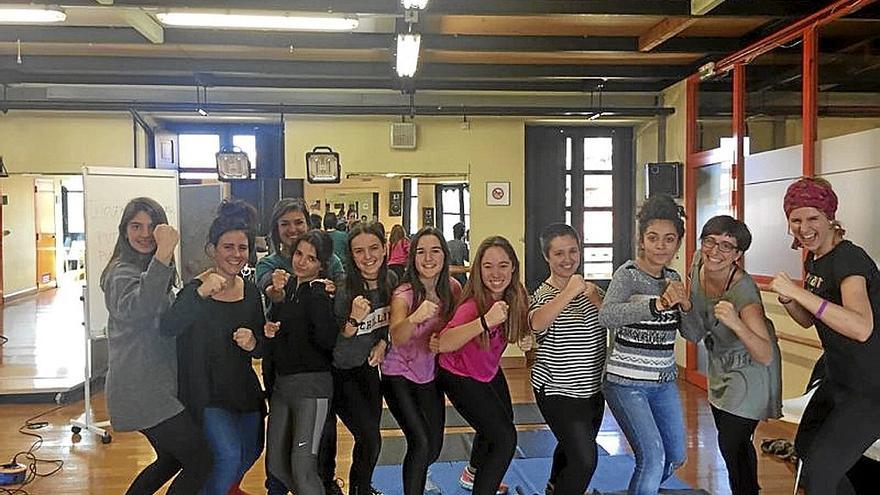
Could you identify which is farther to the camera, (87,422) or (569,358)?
(87,422)

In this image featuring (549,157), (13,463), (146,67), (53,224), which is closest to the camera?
(13,463)

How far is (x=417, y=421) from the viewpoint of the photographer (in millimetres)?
3025

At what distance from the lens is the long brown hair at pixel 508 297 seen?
299 cm

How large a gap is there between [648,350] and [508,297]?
61 centimetres

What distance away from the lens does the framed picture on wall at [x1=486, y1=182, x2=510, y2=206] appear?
769 cm

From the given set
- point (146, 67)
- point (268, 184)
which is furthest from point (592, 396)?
point (268, 184)

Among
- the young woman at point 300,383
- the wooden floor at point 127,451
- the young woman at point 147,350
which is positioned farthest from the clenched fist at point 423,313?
the wooden floor at point 127,451

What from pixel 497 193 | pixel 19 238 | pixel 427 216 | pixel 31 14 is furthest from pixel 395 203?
pixel 19 238

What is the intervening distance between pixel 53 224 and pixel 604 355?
14.3 m

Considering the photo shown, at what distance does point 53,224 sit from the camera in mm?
14430

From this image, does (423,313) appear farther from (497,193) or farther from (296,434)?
(497,193)

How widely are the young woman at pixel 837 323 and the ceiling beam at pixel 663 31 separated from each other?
257cm

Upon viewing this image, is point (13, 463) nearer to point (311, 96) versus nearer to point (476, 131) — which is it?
point (311, 96)

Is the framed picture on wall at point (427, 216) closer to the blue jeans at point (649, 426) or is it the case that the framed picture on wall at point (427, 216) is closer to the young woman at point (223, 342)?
the young woman at point (223, 342)
